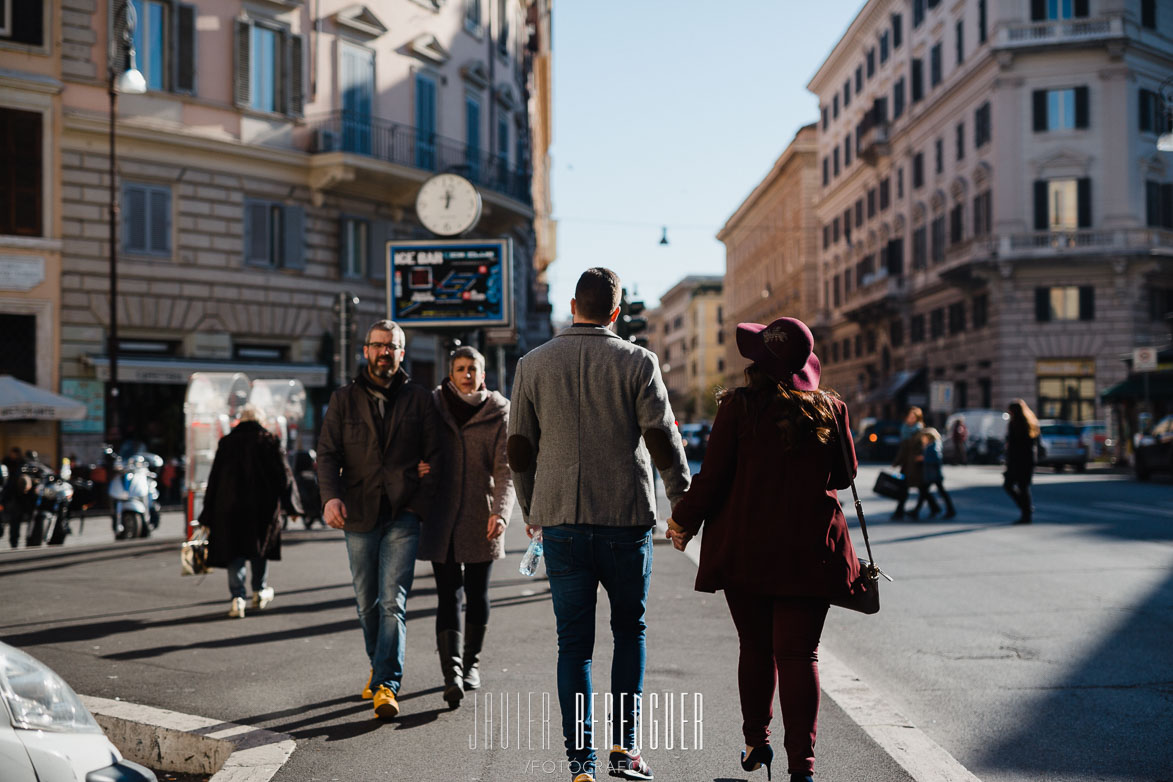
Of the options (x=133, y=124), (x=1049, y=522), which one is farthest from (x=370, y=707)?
(x=133, y=124)

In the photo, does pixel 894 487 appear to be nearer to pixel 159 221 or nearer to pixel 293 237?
pixel 293 237

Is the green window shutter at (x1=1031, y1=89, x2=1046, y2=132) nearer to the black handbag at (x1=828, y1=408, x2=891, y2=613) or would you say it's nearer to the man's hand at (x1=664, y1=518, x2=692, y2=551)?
the black handbag at (x1=828, y1=408, x2=891, y2=613)

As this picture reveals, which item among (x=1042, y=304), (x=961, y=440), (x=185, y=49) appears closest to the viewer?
(x=185, y=49)

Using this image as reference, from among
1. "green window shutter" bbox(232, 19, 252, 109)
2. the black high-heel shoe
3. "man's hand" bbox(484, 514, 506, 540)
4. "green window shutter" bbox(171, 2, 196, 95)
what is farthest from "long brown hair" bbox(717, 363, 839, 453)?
"green window shutter" bbox(232, 19, 252, 109)

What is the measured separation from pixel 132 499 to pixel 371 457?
11735 mm

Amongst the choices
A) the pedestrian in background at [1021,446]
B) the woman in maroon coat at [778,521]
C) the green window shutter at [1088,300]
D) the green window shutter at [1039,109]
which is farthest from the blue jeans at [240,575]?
the green window shutter at [1039,109]

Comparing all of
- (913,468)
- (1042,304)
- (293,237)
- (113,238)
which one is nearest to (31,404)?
(113,238)

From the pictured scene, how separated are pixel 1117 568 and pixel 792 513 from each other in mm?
8565

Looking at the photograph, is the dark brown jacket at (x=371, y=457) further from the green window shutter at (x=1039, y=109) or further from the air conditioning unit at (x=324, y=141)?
the green window shutter at (x=1039, y=109)

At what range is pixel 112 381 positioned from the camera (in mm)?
22219

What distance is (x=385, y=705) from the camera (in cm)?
562

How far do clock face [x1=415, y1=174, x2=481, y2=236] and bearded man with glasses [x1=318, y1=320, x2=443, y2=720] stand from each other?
957cm

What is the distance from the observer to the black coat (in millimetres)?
9148

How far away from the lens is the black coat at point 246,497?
915 centimetres
